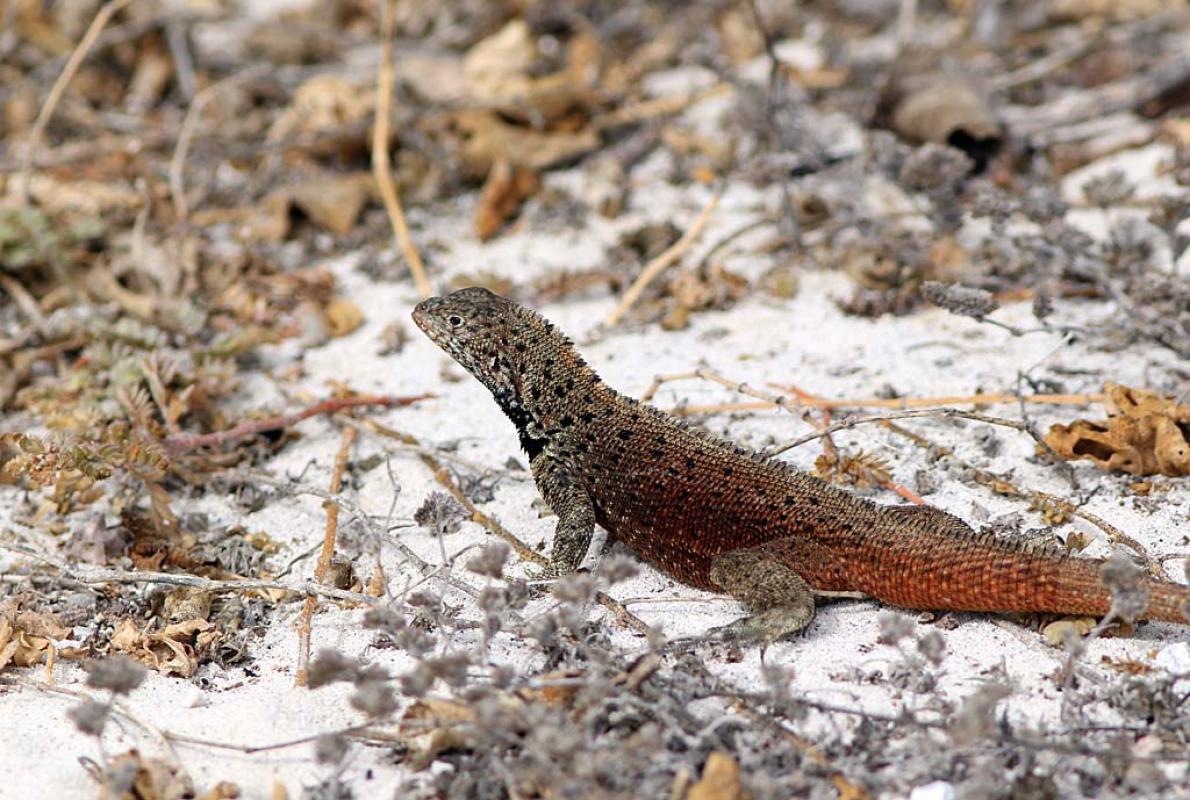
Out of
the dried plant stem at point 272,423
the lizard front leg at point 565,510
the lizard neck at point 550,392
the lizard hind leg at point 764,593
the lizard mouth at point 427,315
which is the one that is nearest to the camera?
the lizard hind leg at point 764,593

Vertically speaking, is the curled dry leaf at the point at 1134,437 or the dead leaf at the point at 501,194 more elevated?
the dead leaf at the point at 501,194

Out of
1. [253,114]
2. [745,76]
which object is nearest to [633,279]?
[745,76]

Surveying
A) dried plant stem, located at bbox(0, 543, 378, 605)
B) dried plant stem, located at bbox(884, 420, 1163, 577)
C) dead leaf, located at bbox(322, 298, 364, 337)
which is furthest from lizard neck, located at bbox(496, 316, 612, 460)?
dead leaf, located at bbox(322, 298, 364, 337)

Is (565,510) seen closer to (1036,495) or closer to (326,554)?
(326,554)

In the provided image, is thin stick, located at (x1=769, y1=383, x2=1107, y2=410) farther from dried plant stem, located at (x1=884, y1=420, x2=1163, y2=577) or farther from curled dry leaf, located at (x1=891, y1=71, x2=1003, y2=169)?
curled dry leaf, located at (x1=891, y1=71, x2=1003, y2=169)

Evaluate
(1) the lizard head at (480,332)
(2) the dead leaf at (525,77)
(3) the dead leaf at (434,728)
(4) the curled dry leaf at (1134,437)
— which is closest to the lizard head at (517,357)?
(1) the lizard head at (480,332)

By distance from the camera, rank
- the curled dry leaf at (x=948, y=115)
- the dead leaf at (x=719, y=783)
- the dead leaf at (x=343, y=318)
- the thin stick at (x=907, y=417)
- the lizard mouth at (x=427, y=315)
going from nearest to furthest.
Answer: the dead leaf at (x=719, y=783), the thin stick at (x=907, y=417), the lizard mouth at (x=427, y=315), the dead leaf at (x=343, y=318), the curled dry leaf at (x=948, y=115)

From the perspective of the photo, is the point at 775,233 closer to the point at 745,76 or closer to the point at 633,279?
the point at 633,279

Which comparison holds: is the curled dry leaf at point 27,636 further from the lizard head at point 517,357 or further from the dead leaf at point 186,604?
the lizard head at point 517,357
